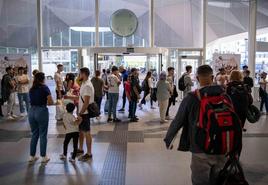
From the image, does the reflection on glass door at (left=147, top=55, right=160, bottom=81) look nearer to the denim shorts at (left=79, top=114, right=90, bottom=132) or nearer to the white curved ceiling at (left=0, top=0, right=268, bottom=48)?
the white curved ceiling at (left=0, top=0, right=268, bottom=48)

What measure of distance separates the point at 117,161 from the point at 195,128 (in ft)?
9.61

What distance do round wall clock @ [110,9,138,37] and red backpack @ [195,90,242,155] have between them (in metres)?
11.6

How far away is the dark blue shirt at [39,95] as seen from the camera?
505cm

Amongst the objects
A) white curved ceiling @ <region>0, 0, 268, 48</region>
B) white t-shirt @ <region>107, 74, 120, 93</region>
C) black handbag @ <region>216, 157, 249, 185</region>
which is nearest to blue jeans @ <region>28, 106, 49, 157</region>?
black handbag @ <region>216, 157, 249, 185</region>

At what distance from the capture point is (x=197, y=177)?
2.69 metres

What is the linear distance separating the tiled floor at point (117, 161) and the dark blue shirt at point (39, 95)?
37.4 inches

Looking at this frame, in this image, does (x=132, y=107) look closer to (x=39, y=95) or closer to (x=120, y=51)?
(x=120, y=51)

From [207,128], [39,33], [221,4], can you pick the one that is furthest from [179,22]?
[207,128]

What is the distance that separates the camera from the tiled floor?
449 centimetres

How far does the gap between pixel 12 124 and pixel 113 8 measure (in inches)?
285

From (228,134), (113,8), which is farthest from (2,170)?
(113,8)

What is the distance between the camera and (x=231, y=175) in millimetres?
2508

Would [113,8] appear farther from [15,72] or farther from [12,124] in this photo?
[12,124]

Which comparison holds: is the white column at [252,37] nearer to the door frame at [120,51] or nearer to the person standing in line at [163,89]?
the door frame at [120,51]
